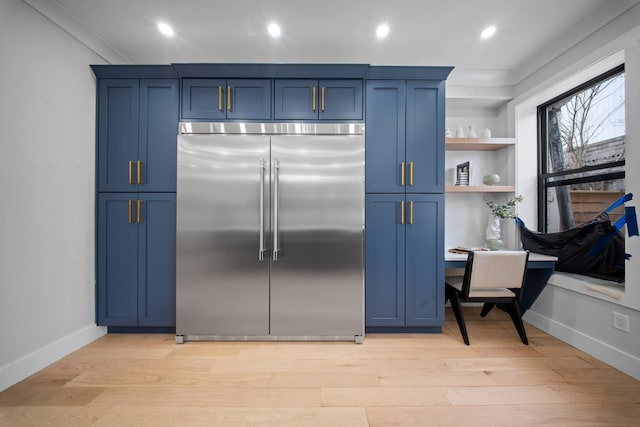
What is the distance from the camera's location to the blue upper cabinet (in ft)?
7.37

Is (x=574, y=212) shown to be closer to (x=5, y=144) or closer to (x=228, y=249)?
(x=228, y=249)

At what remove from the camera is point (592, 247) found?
2166 millimetres

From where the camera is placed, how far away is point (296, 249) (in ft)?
7.16

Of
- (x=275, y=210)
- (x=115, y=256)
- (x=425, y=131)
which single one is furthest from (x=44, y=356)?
(x=425, y=131)

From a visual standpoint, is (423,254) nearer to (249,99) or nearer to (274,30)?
(249,99)

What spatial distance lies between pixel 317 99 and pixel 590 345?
2.94 metres

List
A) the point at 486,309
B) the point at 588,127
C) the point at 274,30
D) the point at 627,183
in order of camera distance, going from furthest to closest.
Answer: the point at 486,309, the point at 588,127, the point at 274,30, the point at 627,183

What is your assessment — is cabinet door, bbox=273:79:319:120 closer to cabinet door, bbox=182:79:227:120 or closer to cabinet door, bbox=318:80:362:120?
cabinet door, bbox=318:80:362:120

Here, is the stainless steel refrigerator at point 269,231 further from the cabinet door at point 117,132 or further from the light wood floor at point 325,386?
the cabinet door at point 117,132

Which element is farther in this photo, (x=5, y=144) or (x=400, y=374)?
(x=400, y=374)

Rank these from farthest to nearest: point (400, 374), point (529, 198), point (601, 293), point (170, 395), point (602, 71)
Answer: point (529, 198) < point (602, 71) < point (601, 293) < point (400, 374) < point (170, 395)

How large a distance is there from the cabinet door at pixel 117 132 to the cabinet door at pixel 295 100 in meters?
1.24

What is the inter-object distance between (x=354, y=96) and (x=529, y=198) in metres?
2.22

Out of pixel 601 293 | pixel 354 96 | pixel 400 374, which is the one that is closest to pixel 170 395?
pixel 400 374
